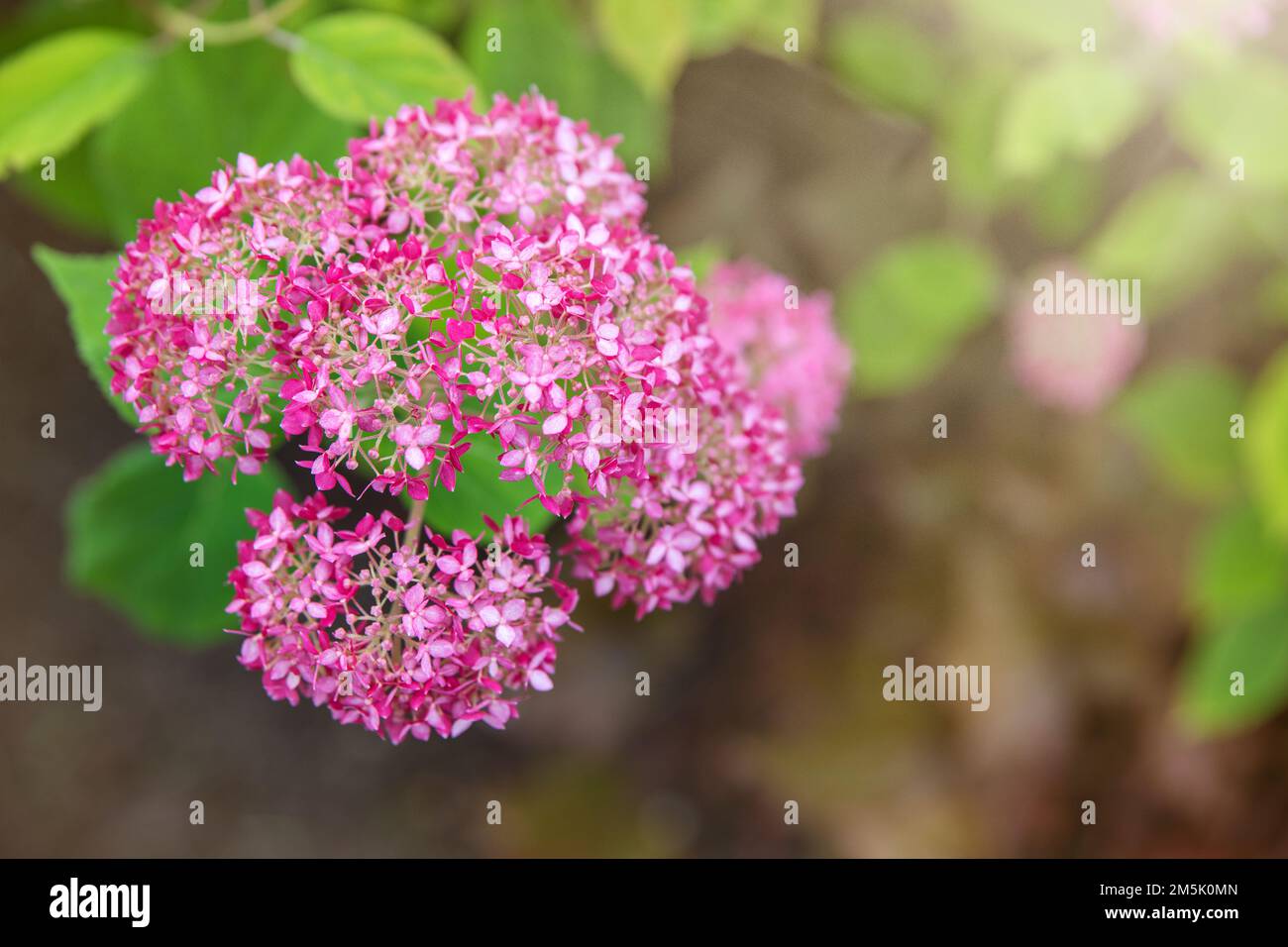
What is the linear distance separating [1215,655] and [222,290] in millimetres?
2399

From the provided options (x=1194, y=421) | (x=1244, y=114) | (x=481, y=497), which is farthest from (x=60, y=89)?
(x=1194, y=421)

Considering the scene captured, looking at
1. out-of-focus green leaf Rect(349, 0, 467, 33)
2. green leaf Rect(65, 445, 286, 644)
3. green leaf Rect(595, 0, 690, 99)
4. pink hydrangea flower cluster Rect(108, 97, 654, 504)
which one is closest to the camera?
pink hydrangea flower cluster Rect(108, 97, 654, 504)

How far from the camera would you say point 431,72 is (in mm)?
1429

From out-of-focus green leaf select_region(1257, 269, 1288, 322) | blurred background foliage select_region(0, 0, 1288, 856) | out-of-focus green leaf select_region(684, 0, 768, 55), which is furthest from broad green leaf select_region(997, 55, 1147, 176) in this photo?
out-of-focus green leaf select_region(1257, 269, 1288, 322)

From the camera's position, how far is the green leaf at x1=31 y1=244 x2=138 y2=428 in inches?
51.8

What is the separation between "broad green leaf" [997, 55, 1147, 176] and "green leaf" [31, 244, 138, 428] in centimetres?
153

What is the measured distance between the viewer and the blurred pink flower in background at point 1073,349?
2.68 metres

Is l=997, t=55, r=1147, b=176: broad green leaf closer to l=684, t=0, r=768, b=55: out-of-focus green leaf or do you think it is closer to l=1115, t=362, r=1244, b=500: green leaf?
Answer: l=684, t=0, r=768, b=55: out-of-focus green leaf

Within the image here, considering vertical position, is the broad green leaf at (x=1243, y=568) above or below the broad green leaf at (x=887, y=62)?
below

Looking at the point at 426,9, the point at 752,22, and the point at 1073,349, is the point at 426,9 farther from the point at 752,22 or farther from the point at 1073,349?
the point at 1073,349

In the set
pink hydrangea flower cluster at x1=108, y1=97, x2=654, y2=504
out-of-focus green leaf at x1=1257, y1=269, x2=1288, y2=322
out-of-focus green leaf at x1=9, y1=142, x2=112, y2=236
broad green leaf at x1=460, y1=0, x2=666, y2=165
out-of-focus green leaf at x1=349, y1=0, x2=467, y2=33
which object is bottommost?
pink hydrangea flower cluster at x1=108, y1=97, x2=654, y2=504

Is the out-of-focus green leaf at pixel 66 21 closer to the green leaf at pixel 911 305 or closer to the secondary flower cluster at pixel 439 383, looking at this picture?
the secondary flower cluster at pixel 439 383

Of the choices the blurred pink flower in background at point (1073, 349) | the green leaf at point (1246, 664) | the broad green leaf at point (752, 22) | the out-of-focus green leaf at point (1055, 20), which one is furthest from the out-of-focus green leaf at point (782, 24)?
the green leaf at point (1246, 664)

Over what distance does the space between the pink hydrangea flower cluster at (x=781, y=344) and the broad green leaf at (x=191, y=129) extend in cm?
75
